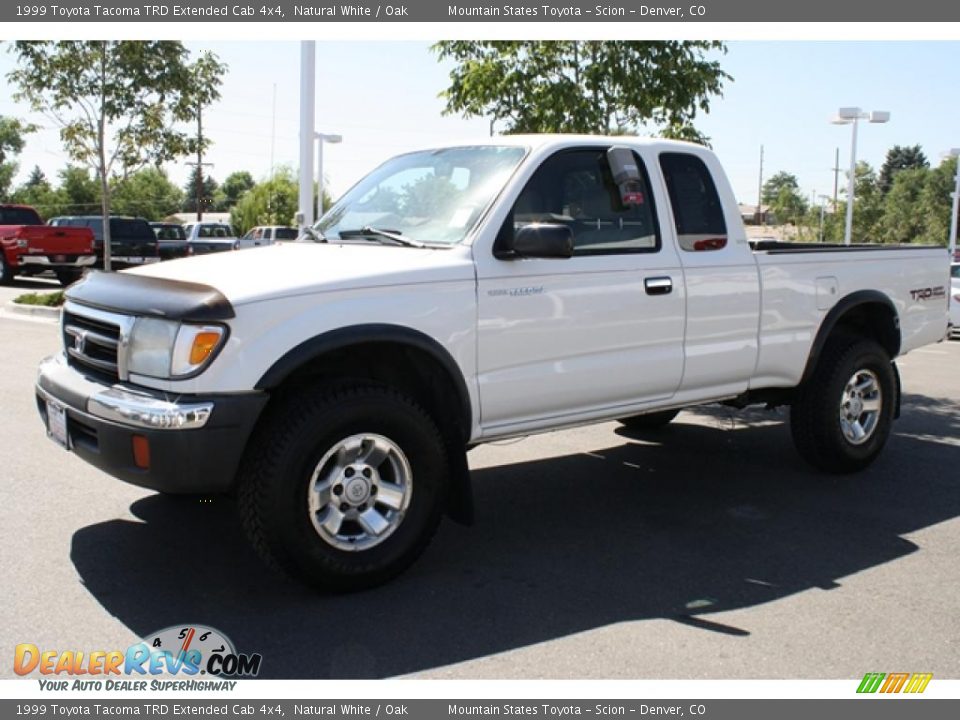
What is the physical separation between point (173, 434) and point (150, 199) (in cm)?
10050

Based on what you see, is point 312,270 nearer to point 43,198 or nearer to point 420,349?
point 420,349

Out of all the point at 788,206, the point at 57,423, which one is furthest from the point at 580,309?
the point at 788,206

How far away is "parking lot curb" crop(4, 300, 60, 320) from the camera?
51.5 feet

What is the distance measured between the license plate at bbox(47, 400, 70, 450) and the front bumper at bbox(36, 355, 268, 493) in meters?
0.24

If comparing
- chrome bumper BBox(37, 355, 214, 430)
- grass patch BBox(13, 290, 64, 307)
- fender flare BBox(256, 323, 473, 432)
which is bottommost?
grass patch BBox(13, 290, 64, 307)

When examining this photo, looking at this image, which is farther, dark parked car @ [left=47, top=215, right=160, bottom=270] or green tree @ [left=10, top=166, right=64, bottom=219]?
green tree @ [left=10, top=166, right=64, bottom=219]

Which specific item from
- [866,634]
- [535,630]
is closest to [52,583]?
[535,630]

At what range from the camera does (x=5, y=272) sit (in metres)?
22.4

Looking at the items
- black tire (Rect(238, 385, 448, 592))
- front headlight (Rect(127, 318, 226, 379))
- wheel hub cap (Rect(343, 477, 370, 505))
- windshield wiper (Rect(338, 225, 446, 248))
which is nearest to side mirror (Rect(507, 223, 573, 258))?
windshield wiper (Rect(338, 225, 446, 248))

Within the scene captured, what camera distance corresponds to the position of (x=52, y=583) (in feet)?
13.9

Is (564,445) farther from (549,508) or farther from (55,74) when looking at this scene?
(55,74)

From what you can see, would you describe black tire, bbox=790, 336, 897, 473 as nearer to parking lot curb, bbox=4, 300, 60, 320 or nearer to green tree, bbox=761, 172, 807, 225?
parking lot curb, bbox=4, 300, 60, 320

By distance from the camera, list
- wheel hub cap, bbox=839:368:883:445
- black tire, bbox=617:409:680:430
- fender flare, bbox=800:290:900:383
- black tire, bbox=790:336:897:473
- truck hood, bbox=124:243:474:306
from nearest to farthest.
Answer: truck hood, bbox=124:243:474:306 → fender flare, bbox=800:290:900:383 → black tire, bbox=790:336:897:473 → wheel hub cap, bbox=839:368:883:445 → black tire, bbox=617:409:680:430
